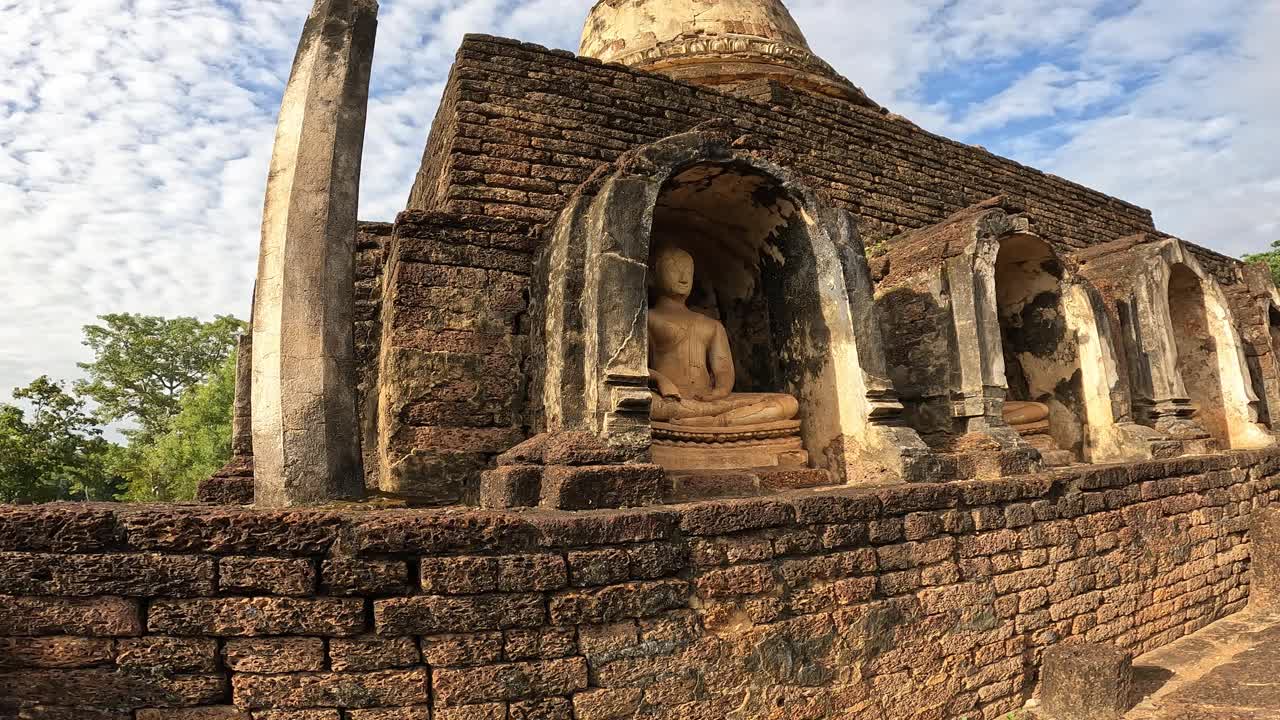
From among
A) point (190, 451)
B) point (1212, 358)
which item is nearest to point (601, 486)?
point (1212, 358)

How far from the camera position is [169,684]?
9.02 feet

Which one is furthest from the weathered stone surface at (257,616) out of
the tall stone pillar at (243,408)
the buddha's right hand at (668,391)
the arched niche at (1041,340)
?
the arched niche at (1041,340)

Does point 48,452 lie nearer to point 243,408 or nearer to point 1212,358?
point 243,408

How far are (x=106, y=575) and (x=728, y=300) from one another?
16.0 feet

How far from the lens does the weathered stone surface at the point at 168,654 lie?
8.95ft

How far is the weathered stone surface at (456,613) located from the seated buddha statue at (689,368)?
198cm

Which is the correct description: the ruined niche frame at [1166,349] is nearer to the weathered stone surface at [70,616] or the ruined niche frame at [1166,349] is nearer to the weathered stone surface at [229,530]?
the weathered stone surface at [229,530]

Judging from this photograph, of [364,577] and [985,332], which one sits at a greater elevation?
[985,332]

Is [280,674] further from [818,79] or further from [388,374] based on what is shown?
[818,79]

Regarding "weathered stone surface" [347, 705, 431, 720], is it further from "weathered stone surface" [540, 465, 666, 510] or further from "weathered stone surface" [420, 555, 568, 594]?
"weathered stone surface" [540, 465, 666, 510]

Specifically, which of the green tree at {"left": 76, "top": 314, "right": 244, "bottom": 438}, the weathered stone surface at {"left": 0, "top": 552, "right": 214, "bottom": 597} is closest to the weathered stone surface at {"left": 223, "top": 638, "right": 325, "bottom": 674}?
the weathered stone surface at {"left": 0, "top": 552, "right": 214, "bottom": 597}

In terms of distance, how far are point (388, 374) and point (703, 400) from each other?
2159 millimetres

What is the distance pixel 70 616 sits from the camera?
2.70m

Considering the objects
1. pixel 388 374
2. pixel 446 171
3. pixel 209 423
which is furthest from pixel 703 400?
pixel 209 423
